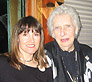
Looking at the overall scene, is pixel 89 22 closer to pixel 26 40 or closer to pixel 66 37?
pixel 66 37

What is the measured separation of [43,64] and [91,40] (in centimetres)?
193

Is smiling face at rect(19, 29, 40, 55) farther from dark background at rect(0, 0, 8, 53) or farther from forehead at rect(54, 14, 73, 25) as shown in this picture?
dark background at rect(0, 0, 8, 53)

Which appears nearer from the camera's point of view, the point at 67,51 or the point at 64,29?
the point at 64,29

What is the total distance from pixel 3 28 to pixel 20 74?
115 centimetres

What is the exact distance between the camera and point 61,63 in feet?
6.42

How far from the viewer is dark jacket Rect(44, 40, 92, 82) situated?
1.87m

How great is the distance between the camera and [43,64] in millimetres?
1775

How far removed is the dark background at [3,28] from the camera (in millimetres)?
2359

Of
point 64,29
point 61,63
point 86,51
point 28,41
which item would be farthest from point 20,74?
point 86,51

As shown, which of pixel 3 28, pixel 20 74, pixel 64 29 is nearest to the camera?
pixel 20 74

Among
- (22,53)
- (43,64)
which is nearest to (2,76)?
(22,53)

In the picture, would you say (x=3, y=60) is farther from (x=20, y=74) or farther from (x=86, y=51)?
(x=86, y=51)

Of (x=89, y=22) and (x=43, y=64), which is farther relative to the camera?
(x=89, y=22)

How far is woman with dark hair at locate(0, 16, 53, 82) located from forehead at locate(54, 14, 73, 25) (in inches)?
13.8
